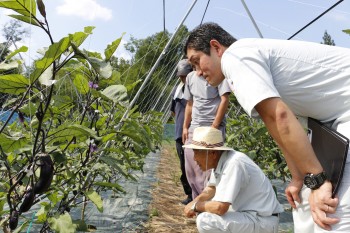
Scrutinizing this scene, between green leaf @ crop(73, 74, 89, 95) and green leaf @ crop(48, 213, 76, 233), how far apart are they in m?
0.47

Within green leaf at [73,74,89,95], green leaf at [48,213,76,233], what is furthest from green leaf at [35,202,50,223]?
green leaf at [73,74,89,95]

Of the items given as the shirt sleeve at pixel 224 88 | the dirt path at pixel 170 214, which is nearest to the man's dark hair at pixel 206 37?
the shirt sleeve at pixel 224 88

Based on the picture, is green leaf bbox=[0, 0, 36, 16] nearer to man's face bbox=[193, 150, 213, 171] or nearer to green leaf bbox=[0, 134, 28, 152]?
green leaf bbox=[0, 134, 28, 152]

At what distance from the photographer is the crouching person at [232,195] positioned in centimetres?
192

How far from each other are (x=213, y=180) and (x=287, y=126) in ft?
4.31

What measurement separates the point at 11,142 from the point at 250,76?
693 mm

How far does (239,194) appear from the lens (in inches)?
80.8

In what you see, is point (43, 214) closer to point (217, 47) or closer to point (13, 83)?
point (13, 83)

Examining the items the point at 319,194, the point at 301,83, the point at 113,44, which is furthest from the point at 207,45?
the point at 319,194

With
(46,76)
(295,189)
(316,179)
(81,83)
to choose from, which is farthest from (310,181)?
(81,83)

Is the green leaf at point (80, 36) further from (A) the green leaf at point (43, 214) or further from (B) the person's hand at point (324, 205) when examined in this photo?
(B) the person's hand at point (324, 205)

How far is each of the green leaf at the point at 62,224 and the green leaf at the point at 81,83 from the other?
469 millimetres

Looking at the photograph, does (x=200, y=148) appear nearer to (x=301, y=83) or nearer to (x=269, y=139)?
(x=301, y=83)

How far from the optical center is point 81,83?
1534mm
